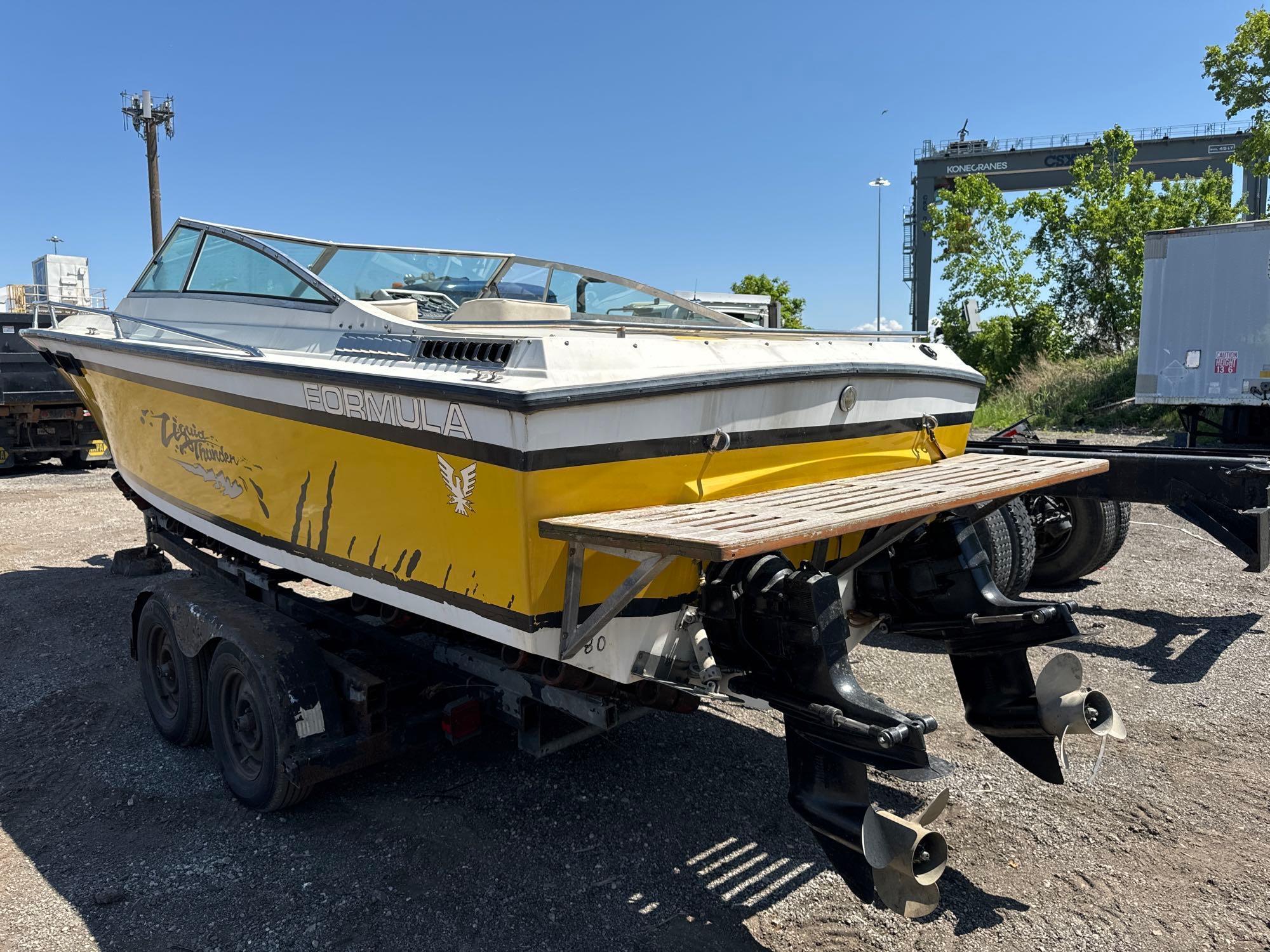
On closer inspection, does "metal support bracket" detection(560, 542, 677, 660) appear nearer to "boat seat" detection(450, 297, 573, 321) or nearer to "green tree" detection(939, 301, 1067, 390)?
"boat seat" detection(450, 297, 573, 321)

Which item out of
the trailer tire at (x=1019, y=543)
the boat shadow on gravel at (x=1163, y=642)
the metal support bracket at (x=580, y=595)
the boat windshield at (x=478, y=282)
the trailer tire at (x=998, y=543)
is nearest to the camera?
the metal support bracket at (x=580, y=595)

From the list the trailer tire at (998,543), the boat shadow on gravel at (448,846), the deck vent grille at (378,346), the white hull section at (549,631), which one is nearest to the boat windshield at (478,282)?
the deck vent grille at (378,346)

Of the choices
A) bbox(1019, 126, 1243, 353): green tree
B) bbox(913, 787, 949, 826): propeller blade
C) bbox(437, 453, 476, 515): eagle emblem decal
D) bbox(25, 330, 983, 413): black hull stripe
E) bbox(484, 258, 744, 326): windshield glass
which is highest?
bbox(1019, 126, 1243, 353): green tree

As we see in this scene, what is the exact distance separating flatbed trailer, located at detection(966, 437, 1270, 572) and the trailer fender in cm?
334

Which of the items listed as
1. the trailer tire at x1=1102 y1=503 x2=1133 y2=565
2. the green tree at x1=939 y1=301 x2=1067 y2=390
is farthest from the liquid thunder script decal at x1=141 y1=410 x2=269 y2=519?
the green tree at x1=939 y1=301 x2=1067 y2=390

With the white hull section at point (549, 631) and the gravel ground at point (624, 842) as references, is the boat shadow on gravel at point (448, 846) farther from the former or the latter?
the white hull section at point (549, 631)

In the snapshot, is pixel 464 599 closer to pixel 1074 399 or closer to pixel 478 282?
pixel 478 282

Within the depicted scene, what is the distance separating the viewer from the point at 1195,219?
72.9 ft

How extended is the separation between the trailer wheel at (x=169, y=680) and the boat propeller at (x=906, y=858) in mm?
2910

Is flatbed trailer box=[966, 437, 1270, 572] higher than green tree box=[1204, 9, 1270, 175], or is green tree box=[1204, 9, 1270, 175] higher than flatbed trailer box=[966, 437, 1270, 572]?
green tree box=[1204, 9, 1270, 175]

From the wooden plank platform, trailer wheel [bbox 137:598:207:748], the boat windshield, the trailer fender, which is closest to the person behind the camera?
the wooden plank platform

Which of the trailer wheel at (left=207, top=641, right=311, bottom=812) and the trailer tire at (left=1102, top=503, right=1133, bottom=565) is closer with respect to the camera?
the trailer wheel at (left=207, top=641, right=311, bottom=812)

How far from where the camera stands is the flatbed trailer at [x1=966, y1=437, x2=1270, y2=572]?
4.74 m

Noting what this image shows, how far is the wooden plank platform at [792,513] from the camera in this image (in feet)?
7.36
